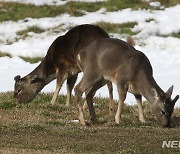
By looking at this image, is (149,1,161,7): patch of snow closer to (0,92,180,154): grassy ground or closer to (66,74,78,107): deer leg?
(66,74,78,107): deer leg

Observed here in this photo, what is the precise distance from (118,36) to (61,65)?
16.7m

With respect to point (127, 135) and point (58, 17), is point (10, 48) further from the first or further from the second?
point (127, 135)

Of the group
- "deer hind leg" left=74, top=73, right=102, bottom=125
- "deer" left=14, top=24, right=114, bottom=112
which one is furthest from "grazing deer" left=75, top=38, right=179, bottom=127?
"deer" left=14, top=24, right=114, bottom=112

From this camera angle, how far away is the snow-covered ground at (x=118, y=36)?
3074 cm

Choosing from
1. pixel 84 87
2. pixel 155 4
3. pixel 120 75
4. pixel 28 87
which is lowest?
pixel 155 4

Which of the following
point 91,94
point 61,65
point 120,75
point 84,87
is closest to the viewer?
point 120,75

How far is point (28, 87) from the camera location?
22.0 metres

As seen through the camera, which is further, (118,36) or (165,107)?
(118,36)

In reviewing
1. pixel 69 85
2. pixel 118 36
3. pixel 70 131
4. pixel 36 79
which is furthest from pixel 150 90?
pixel 118 36

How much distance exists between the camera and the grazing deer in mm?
17688

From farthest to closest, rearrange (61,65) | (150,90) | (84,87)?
(61,65) < (84,87) < (150,90)

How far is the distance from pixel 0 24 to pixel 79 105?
2386cm

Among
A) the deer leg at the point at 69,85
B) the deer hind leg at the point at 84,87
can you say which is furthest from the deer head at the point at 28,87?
the deer hind leg at the point at 84,87

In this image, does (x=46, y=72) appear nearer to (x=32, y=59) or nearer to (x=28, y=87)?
(x=28, y=87)
